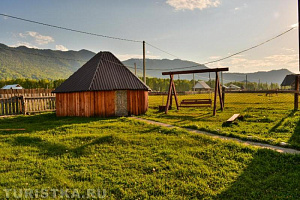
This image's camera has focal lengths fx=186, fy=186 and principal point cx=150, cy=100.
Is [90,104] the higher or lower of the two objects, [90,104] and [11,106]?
the higher

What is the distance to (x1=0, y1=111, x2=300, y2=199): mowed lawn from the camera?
4730 mm

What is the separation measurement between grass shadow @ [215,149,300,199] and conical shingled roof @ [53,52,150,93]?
38.1ft

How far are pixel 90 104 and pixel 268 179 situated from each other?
13.2 m

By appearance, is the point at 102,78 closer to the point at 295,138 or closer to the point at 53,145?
the point at 53,145

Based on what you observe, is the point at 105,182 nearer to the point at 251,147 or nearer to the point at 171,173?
the point at 171,173

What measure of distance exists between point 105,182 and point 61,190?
3.59ft

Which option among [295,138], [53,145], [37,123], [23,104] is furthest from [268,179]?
[23,104]

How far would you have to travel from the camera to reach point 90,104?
15.4m

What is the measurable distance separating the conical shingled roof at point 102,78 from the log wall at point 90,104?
497 millimetres

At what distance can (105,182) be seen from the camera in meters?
5.11

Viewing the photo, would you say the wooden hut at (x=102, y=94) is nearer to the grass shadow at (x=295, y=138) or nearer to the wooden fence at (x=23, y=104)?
the wooden fence at (x=23, y=104)

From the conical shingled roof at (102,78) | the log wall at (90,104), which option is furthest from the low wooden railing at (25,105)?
the log wall at (90,104)

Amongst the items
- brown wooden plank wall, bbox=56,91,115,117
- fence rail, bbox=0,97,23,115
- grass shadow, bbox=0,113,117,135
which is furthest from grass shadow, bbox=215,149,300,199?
fence rail, bbox=0,97,23,115

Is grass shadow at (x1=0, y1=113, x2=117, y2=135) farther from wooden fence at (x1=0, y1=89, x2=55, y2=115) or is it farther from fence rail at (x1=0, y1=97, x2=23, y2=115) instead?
wooden fence at (x1=0, y1=89, x2=55, y2=115)
